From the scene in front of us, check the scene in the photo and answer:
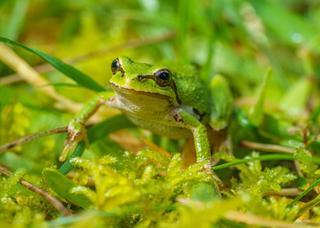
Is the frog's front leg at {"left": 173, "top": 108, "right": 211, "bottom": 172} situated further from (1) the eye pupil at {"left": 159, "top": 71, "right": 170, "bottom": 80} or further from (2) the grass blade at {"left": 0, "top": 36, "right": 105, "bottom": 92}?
(2) the grass blade at {"left": 0, "top": 36, "right": 105, "bottom": 92}

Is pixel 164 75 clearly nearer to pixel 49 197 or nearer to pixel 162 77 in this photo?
pixel 162 77

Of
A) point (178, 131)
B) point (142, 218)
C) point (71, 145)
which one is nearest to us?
point (142, 218)

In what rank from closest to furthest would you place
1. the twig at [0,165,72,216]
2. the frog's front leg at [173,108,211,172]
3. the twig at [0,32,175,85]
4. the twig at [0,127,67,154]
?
the twig at [0,165,72,216], the twig at [0,127,67,154], the frog's front leg at [173,108,211,172], the twig at [0,32,175,85]

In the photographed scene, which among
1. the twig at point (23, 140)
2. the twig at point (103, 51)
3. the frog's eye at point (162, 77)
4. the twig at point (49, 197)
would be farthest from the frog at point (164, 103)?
the twig at point (103, 51)

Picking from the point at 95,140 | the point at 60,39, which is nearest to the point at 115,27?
the point at 60,39

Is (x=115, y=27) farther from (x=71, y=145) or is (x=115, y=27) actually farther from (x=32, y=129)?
(x=71, y=145)

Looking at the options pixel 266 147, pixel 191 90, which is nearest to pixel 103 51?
pixel 191 90

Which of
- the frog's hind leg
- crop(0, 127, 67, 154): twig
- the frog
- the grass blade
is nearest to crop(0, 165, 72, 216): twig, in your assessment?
crop(0, 127, 67, 154): twig

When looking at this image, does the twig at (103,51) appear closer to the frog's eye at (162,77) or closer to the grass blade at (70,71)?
the grass blade at (70,71)
